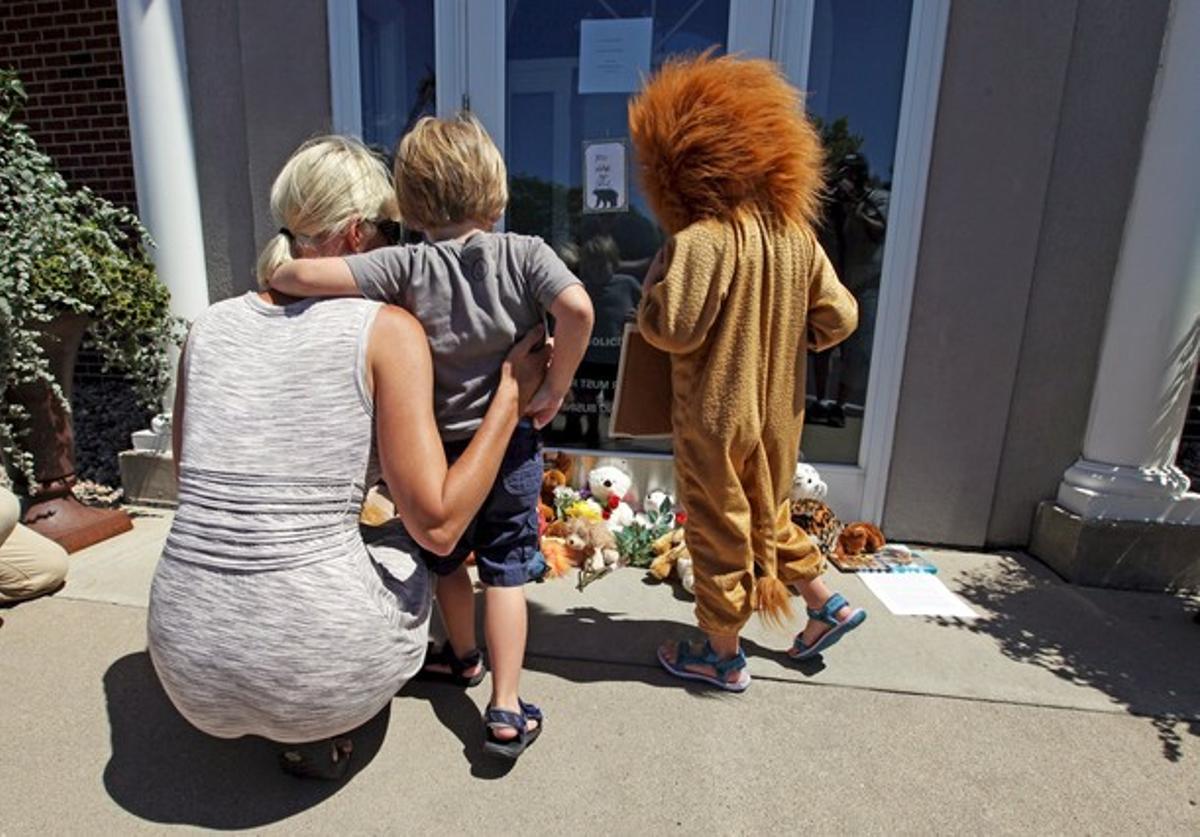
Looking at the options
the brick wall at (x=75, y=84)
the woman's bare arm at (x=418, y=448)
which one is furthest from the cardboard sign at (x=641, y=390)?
the brick wall at (x=75, y=84)

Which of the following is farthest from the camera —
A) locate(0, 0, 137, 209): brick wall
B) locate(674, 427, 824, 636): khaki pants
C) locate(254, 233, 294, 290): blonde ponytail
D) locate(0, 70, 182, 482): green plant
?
locate(0, 0, 137, 209): brick wall

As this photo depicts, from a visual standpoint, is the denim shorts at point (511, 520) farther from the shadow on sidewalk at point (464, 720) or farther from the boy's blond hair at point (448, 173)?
the boy's blond hair at point (448, 173)

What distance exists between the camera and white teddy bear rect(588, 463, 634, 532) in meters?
3.29

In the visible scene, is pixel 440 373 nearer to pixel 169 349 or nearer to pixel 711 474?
pixel 711 474

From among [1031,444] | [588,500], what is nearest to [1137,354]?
[1031,444]

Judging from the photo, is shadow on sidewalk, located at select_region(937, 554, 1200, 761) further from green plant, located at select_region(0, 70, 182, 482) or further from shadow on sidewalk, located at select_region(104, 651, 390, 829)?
green plant, located at select_region(0, 70, 182, 482)

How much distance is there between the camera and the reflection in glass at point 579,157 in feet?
10.3

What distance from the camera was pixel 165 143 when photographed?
127 inches

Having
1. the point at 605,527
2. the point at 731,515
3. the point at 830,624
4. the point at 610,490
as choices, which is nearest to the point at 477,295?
the point at 731,515

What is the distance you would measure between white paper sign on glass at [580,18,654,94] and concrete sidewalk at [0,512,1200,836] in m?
2.39

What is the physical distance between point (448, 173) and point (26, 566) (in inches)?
89.5

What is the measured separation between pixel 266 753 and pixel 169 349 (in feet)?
7.56

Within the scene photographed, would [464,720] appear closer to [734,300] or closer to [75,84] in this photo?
[734,300]

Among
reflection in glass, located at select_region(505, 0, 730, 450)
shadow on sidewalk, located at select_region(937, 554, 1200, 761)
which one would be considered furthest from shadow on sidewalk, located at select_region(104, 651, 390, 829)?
shadow on sidewalk, located at select_region(937, 554, 1200, 761)
